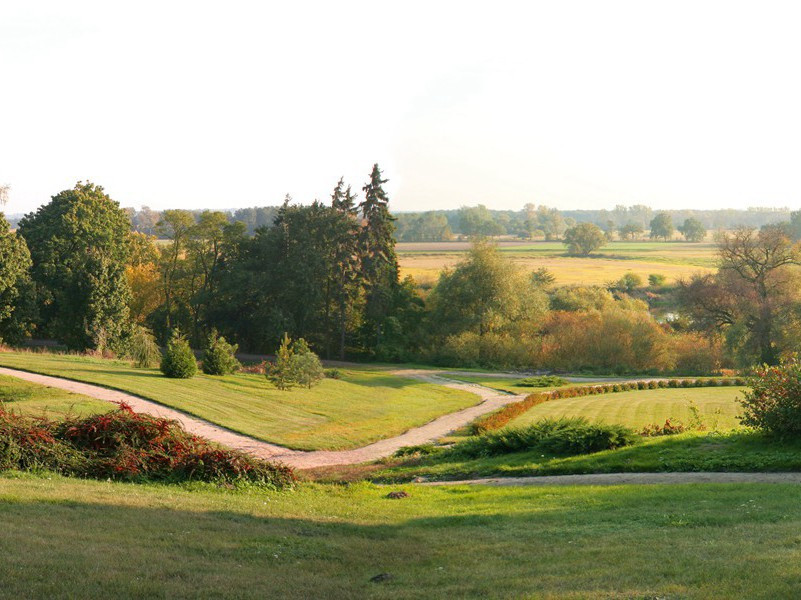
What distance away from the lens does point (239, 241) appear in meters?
62.5

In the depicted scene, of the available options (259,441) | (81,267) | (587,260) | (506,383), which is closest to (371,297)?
(506,383)

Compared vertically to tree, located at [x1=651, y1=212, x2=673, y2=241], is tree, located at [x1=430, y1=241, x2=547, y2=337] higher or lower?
lower

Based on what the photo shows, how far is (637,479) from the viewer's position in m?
16.4

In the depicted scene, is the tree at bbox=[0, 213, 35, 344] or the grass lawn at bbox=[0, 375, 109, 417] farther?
the tree at bbox=[0, 213, 35, 344]

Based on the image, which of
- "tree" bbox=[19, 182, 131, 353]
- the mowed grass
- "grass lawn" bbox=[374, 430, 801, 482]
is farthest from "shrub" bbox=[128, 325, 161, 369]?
"grass lawn" bbox=[374, 430, 801, 482]

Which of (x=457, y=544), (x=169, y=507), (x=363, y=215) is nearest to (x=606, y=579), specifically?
(x=457, y=544)

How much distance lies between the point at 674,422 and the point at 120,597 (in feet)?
76.3

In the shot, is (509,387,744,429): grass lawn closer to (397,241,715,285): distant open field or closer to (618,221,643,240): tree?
(397,241,715,285): distant open field

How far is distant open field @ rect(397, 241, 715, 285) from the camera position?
315 ft

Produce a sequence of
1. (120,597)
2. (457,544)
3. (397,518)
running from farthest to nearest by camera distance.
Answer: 1. (397,518)
2. (457,544)
3. (120,597)

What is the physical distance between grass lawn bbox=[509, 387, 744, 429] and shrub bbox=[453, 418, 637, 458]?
198 inches

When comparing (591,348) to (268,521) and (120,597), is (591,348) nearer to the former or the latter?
(268,521)

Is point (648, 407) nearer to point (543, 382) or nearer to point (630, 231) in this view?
point (543, 382)

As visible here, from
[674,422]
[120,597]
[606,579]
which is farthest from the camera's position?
[674,422]
